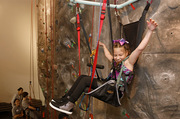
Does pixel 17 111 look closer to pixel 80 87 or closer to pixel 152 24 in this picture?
pixel 80 87

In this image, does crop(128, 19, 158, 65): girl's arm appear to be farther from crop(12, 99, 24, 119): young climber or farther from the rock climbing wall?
crop(12, 99, 24, 119): young climber

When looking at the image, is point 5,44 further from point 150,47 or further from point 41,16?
point 150,47

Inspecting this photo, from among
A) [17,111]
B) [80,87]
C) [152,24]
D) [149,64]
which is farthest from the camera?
[17,111]

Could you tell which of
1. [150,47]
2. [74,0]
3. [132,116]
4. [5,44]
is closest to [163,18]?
[150,47]

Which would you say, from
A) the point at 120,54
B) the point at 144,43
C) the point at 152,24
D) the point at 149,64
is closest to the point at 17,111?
the point at 120,54

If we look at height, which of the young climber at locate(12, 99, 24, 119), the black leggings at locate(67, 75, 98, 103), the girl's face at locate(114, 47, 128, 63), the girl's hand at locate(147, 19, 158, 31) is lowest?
the young climber at locate(12, 99, 24, 119)

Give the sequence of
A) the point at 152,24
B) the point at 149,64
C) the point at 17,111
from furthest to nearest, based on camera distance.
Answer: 1. the point at 17,111
2. the point at 149,64
3. the point at 152,24

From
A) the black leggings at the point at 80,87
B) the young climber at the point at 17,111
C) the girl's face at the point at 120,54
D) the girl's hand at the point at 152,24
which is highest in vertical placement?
the girl's hand at the point at 152,24

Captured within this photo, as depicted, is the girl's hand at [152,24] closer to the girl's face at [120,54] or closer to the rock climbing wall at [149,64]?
the rock climbing wall at [149,64]

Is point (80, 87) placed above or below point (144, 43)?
below

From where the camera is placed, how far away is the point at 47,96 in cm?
397

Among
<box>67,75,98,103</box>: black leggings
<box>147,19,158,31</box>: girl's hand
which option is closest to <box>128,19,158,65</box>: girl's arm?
<box>147,19,158,31</box>: girl's hand

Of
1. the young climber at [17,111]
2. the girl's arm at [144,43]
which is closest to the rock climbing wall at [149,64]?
the girl's arm at [144,43]

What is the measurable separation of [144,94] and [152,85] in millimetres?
125
